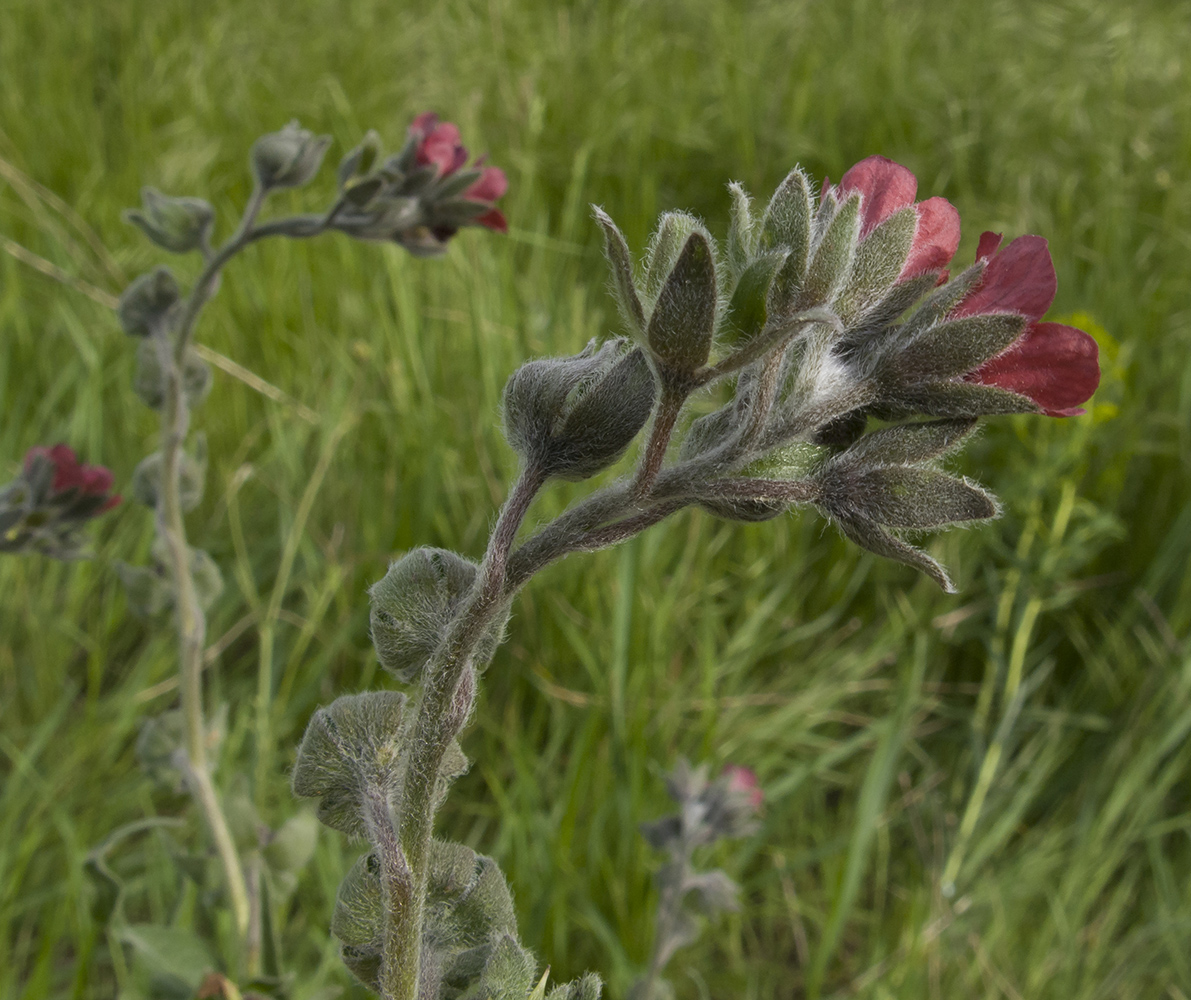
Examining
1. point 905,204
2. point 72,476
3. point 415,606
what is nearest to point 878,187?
point 905,204

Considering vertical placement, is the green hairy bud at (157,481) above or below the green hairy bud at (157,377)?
below

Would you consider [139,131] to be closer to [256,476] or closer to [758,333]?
[256,476]

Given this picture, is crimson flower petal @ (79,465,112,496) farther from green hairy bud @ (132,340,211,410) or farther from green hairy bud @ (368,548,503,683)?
green hairy bud @ (368,548,503,683)

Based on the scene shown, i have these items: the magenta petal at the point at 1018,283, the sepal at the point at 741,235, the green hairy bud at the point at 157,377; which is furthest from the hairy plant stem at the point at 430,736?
the green hairy bud at the point at 157,377

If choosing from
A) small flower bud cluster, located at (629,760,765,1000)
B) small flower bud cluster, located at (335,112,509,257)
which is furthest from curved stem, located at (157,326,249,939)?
small flower bud cluster, located at (629,760,765,1000)

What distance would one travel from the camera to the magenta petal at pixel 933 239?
0.54m

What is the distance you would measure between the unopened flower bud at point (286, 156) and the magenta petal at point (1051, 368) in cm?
74

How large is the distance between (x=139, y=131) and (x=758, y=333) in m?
2.43

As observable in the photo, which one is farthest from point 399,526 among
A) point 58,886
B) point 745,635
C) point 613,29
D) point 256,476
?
point 613,29

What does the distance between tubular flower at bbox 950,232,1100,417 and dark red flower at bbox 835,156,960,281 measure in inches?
0.9

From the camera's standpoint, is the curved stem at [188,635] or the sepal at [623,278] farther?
the curved stem at [188,635]

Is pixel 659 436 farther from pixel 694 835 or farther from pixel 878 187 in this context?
pixel 694 835

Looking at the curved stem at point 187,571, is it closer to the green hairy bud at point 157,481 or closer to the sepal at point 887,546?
the green hairy bud at point 157,481

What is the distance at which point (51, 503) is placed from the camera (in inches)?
43.5
